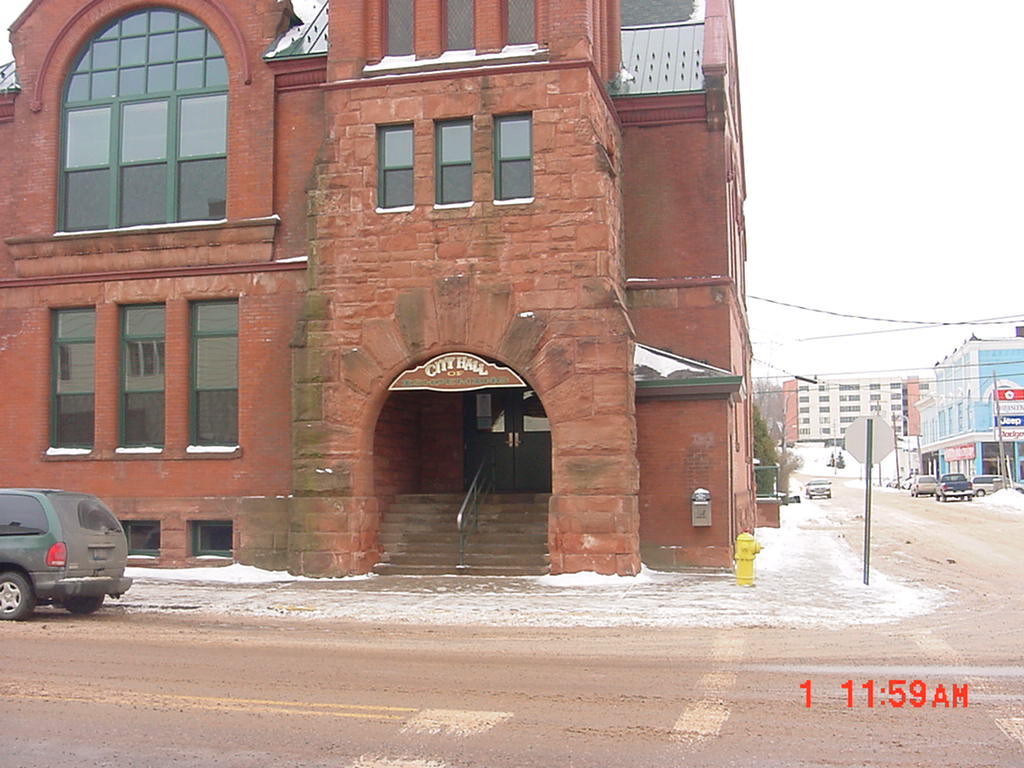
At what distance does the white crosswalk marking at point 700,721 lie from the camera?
7.41m

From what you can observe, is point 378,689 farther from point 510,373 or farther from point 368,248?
point 368,248

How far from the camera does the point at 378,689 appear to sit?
29.8ft

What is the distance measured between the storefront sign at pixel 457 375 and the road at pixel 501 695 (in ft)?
18.6

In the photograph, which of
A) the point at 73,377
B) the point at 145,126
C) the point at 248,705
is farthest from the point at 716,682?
the point at 145,126

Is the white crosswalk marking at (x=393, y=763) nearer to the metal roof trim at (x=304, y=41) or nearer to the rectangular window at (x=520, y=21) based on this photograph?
the rectangular window at (x=520, y=21)

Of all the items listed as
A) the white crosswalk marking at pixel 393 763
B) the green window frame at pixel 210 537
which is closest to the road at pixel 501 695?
the white crosswalk marking at pixel 393 763

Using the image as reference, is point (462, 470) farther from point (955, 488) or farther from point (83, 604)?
point (955, 488)

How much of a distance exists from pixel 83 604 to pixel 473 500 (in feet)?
26.1

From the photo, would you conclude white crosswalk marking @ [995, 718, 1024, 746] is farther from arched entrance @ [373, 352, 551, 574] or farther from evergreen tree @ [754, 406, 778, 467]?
evergreen tree @ [754, 406, 778, 467]

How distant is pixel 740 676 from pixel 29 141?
18183mm

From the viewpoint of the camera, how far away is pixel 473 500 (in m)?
20.9

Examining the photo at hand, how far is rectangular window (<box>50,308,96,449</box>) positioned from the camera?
70.0 feet

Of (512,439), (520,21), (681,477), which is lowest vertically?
(681,477)

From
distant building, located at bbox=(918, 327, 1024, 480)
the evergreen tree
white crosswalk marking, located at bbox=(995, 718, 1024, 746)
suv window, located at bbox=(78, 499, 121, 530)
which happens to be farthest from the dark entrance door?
distant building, located at bbox=(918, 327, 1024, 480)
